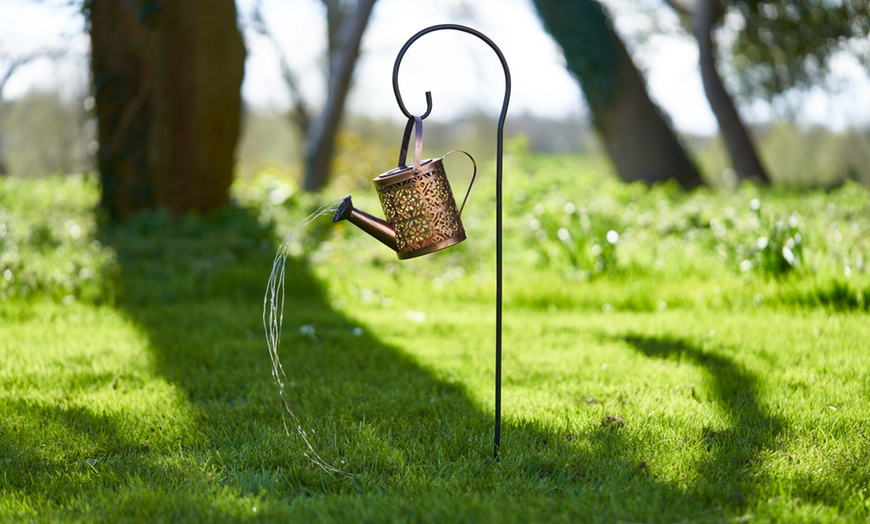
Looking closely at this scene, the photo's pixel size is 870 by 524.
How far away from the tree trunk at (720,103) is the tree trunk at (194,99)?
19.9ft

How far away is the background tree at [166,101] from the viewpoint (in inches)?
273

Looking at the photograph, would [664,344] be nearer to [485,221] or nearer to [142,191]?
[485,221]

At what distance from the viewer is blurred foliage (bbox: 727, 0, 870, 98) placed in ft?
32.1

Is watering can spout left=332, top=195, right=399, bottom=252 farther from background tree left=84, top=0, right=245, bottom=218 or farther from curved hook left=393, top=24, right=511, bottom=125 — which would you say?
background tree left=84, top=0, right=245, bottom=218

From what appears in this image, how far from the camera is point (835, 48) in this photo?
10.3 m

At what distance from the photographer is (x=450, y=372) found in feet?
11.2

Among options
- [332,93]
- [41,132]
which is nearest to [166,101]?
[332,93]

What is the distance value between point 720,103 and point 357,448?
9.00 meters

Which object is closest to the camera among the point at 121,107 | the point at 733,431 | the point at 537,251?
the point at 733,431

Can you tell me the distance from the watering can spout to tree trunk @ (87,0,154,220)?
5498 millimetres

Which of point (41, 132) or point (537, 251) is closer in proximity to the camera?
point (537, 251)

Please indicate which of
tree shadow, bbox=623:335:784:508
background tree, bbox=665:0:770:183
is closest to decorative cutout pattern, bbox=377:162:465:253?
tree shadow, bbox=623:335:784:508

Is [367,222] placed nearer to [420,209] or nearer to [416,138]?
[420,209]

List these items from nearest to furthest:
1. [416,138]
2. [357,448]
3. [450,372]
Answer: [416,138] < [357,448] < [450,372]
